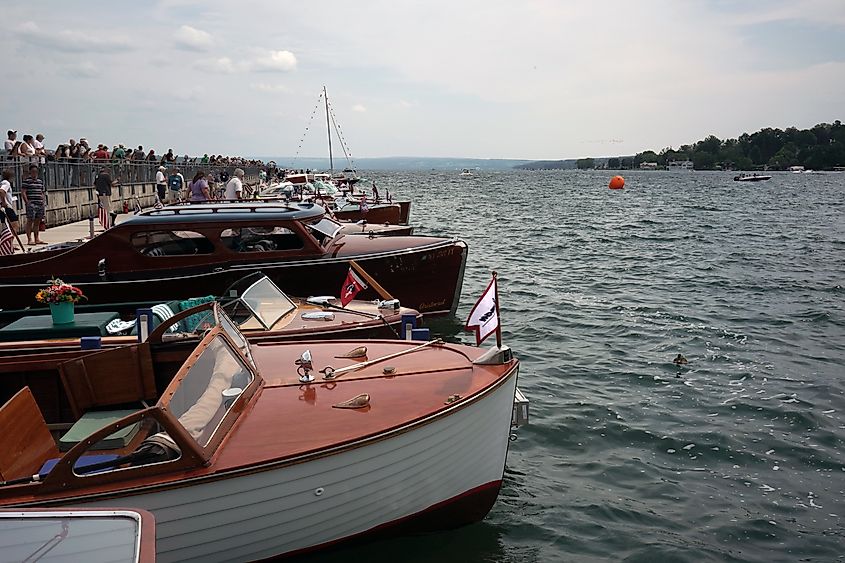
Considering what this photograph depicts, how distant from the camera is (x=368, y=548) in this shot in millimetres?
6168

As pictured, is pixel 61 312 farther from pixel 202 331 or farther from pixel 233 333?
pixel 233 333

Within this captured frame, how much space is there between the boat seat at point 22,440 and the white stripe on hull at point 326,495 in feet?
4.00

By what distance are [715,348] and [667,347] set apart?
2.90 feet

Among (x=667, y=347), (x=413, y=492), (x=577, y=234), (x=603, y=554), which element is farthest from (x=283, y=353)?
(x=577, y=234)

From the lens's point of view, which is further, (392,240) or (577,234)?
(577,234)

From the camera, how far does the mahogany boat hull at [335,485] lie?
5098 millimetres

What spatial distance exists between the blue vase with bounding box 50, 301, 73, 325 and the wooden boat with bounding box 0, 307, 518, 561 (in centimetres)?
150

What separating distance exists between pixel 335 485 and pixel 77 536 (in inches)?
108

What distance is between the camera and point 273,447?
5398 mm

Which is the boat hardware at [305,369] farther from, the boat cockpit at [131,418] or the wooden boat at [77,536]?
the wooden boat at [77,536]

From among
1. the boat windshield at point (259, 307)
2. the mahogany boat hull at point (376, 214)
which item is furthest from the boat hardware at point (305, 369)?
the mahogany boat hull at point (376, 214)

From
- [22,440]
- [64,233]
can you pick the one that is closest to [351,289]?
[22,440]

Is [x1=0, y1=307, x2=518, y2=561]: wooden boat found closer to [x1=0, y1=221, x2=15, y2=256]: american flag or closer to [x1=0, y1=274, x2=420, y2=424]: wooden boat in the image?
[x1=0, y1=274, x2=420, y2=424]: wooden boat

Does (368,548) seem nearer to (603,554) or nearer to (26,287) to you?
(603,554)
